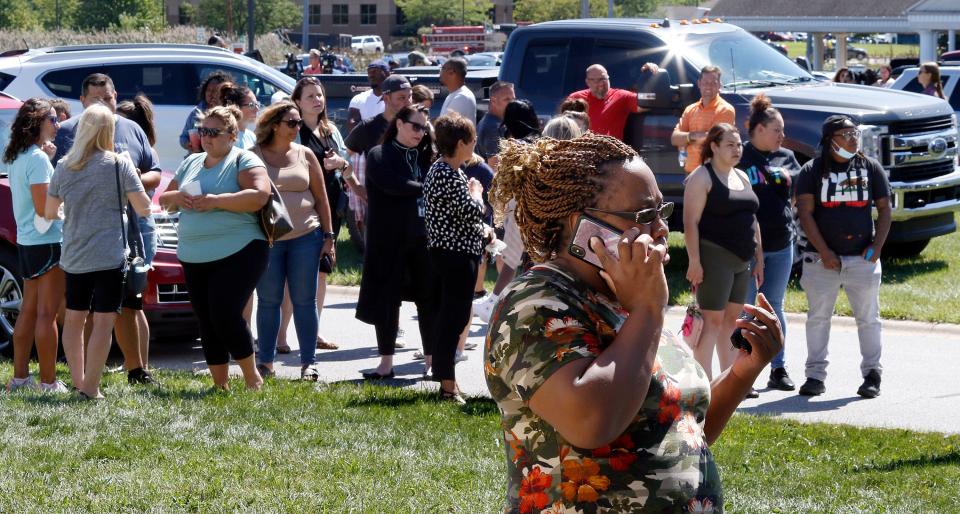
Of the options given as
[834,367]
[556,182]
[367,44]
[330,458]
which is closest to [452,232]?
[330,458]

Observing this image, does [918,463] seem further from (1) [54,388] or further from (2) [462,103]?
(2) [462,103]

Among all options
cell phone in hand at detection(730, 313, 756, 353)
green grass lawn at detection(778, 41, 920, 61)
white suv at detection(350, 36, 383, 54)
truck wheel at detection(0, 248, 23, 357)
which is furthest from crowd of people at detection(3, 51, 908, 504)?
green grass lawn at detection(778, 41, 920, 61)

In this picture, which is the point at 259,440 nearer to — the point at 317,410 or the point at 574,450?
the point at 317,410

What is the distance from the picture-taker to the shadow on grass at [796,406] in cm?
784

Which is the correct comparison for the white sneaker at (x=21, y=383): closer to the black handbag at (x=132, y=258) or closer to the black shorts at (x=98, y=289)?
the black shorts at (x=98, y=289)

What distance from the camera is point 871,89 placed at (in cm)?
1280

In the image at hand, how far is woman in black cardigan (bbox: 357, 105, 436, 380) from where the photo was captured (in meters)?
8.08

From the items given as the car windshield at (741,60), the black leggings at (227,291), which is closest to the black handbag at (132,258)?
the black leggings at (227,291)

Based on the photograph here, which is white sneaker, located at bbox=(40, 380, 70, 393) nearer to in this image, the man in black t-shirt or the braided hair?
the man in black t-shirt

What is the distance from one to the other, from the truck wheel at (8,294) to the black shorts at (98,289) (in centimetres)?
157

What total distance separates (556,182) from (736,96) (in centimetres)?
917

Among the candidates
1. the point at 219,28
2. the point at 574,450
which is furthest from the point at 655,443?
the point at 219,28

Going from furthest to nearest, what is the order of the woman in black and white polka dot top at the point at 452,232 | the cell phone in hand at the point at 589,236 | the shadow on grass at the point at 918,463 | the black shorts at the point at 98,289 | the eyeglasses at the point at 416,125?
1. the eyeglasses at the point at 416,125
2. the woman in black and white polka dot top at the point at 452,232
3. the black shorts at the point at 98,289
4. the shadow on grass at the point at 918,463
5. the cell phone in hand at the point at 589,236

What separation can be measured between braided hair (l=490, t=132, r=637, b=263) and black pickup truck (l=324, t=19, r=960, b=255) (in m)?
8.64
